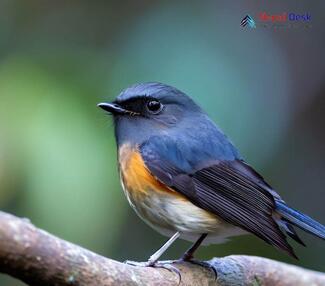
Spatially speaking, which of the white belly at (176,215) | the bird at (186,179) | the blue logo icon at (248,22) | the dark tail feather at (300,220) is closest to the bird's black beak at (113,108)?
the bird at (186,179)

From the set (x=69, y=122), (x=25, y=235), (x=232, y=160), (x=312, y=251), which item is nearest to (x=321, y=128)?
(x=312, y=251)

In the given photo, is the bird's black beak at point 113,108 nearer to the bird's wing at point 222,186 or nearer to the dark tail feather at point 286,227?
the bird's wing at point 222,186

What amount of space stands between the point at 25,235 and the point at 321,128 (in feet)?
13.8

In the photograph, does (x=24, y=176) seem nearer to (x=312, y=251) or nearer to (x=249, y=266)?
(x=249, y=266)

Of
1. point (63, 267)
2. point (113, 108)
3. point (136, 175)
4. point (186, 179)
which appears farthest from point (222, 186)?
point (63, 267)

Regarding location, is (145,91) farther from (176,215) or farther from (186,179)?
(176,215)

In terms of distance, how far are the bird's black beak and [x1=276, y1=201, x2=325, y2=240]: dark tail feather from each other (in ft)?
3.06

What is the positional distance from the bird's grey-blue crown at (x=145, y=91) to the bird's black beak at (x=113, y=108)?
39 millimetres

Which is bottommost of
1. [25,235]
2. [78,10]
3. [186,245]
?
[186,245]

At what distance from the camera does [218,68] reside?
4836mm

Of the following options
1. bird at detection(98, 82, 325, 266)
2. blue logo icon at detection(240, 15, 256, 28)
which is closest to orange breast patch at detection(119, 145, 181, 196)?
bird at detection(98, 82, 325, 266)

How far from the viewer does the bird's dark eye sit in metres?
4.04

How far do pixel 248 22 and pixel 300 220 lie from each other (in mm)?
2443

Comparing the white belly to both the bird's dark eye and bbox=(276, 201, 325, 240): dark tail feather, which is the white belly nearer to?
bbox=(276, 201, 325, 240): dark tail feather
